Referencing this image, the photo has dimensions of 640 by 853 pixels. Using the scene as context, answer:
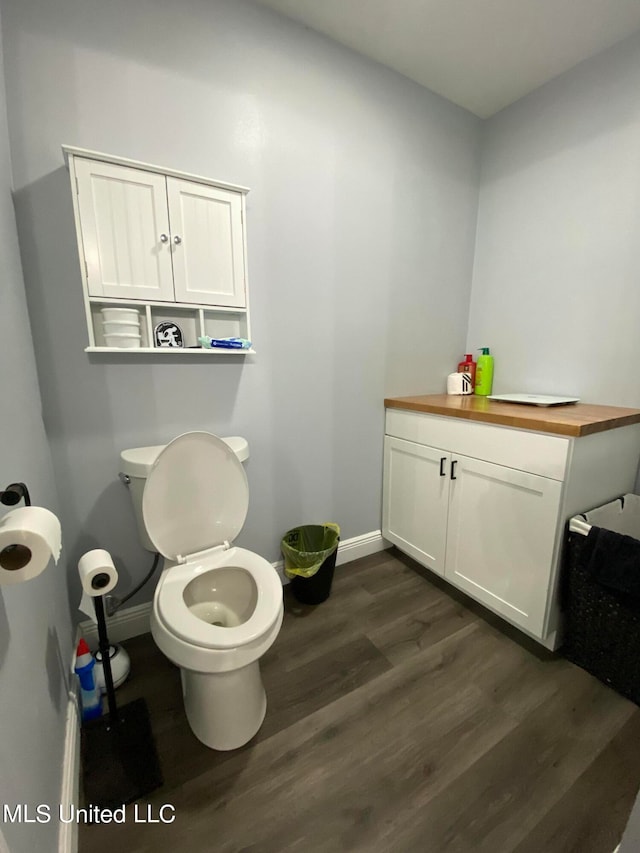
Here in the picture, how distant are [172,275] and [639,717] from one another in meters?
2.18

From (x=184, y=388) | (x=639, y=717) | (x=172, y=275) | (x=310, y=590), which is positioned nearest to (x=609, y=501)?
(x=639, y=717)

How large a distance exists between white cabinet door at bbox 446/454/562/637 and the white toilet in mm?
911

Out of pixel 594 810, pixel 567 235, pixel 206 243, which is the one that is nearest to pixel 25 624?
pixel 206 243

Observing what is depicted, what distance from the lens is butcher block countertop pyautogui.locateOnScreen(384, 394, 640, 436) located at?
1201 millimetres

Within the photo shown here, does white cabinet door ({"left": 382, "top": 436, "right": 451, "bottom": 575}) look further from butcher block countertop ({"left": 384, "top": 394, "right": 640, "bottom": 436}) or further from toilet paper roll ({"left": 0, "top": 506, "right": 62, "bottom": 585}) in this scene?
toilet paper roll ({"left": 0, "top": 506, "right": 62, "bottom": 585})

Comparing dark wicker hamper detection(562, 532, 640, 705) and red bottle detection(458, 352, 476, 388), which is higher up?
red bottle detection(458, 352, 476, 388)

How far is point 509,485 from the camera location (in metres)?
1.39

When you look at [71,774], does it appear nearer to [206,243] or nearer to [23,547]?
[23,547]

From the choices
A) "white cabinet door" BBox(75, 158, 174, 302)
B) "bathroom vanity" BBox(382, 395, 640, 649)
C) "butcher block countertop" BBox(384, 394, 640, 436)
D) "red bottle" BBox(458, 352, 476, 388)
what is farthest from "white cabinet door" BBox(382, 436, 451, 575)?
"white cabinet door" BBox(75, 158, 174, 302)

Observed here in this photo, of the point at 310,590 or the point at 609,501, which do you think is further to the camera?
the point at 310,590

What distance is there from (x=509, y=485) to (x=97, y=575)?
56.7 inches

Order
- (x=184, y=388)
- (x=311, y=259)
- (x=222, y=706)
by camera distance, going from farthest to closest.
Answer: (x=311, y=259) → (x=184, y=388) → (x=222, y=706)

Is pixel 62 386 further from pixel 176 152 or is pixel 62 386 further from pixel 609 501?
pixel 609 501

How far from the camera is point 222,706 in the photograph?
1.04 m
